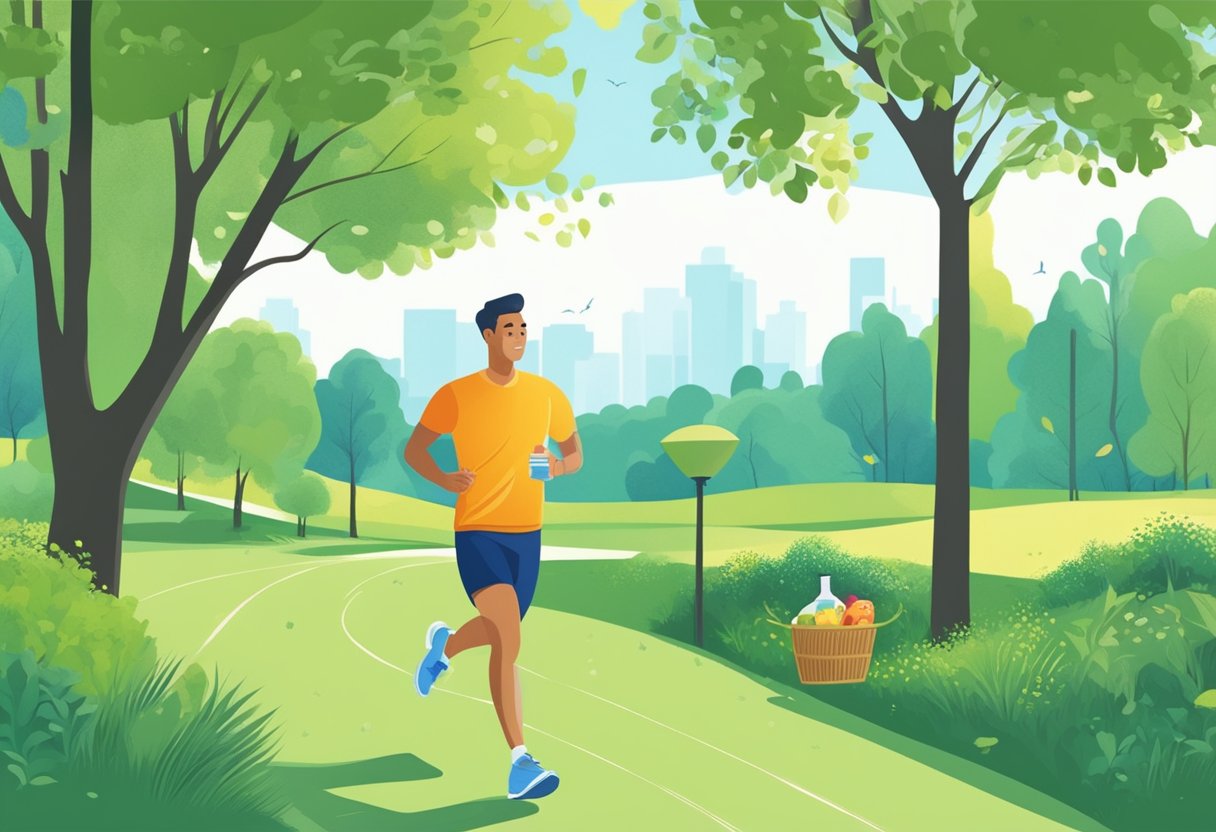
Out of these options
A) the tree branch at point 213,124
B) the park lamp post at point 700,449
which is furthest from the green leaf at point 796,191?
the tree branch at point 213,124

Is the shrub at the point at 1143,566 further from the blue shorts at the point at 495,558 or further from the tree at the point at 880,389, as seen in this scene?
the tree at the point at 880,389

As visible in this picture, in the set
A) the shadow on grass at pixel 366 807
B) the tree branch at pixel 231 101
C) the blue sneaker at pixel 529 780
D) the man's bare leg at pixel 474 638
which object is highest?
the tree branch at pixel 231 101

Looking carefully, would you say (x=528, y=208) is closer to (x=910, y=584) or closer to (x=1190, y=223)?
(x=910, y=584)

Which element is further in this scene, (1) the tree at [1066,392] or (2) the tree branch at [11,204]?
(1) the tree at [1066,392]

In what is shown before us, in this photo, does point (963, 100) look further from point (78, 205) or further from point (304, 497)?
point (304, 497)

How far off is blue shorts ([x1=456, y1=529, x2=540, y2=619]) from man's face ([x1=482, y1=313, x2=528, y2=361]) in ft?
3.55

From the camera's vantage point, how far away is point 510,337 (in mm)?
7836

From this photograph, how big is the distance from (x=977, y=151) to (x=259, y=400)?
3386cm

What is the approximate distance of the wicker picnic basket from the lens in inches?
456

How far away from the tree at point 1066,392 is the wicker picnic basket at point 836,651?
3551cm

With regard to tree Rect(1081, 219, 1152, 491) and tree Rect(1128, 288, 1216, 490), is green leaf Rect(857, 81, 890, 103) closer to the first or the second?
tree Rect(1128, 288, 1216, 490)

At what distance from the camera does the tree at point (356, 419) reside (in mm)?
46031

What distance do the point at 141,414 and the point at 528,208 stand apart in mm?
4699

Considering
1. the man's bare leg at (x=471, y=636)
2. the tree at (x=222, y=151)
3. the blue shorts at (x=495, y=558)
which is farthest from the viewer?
the tree at (x=222, y=151)
